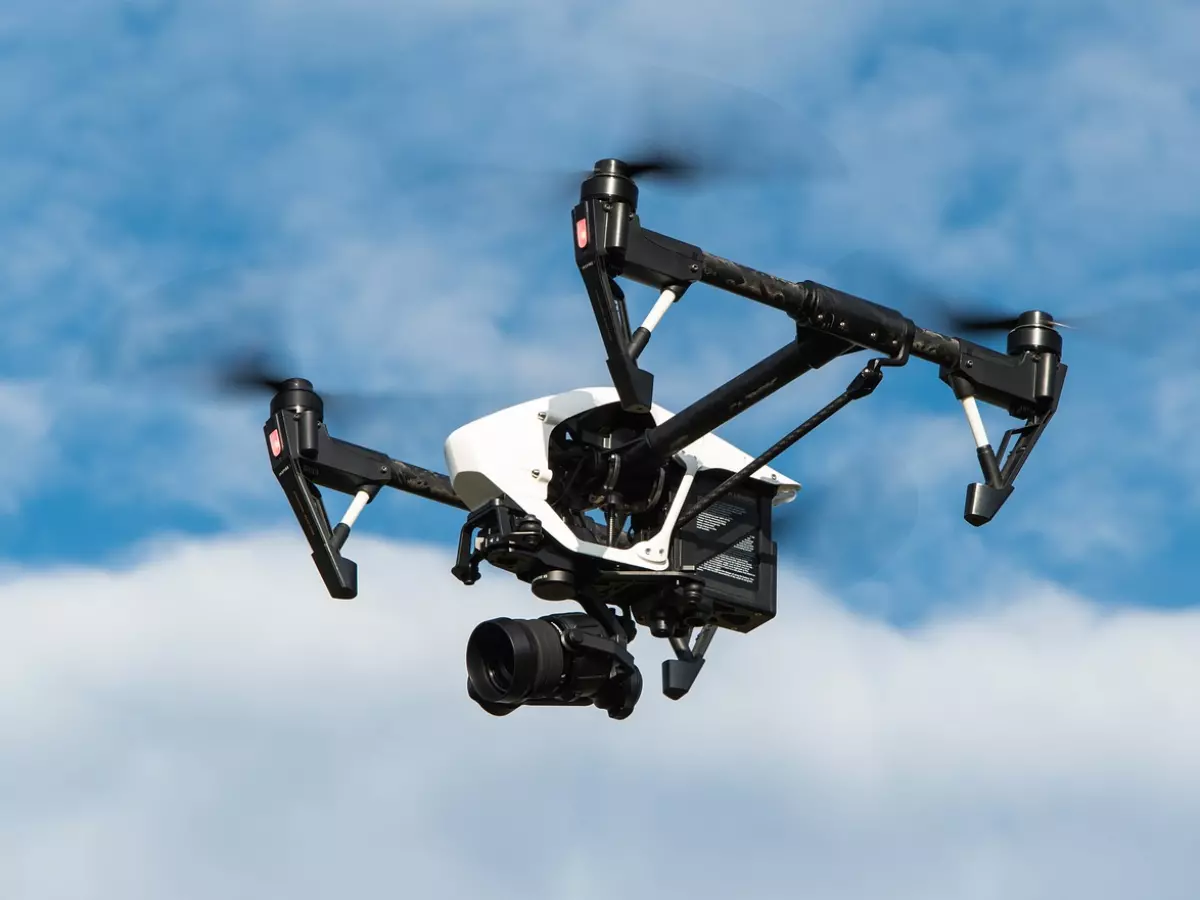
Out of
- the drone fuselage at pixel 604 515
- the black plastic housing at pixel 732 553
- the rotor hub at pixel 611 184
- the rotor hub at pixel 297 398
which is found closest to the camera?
the rotor hub at pixel 611 184

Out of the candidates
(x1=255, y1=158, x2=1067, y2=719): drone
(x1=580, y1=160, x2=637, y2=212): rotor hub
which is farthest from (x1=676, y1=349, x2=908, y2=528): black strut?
(x1=580, y1=160, x2=637, y2=212): rotor hub

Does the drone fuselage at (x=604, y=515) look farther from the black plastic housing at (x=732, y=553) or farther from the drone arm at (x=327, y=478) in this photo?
the drone arm at (x=327, y=478)

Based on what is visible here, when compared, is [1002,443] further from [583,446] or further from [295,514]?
[295,514]

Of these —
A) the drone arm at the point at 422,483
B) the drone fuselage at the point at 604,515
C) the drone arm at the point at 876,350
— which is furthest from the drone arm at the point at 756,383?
the drone arm at the point at 422,483

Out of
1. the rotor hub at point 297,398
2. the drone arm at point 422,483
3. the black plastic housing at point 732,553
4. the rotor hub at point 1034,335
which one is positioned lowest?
the black plastic housing at point 732,553

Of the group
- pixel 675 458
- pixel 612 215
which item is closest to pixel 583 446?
pixel 675 458

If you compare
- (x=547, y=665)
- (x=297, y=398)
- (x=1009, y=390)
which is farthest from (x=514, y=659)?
(x=1009, y=390)
